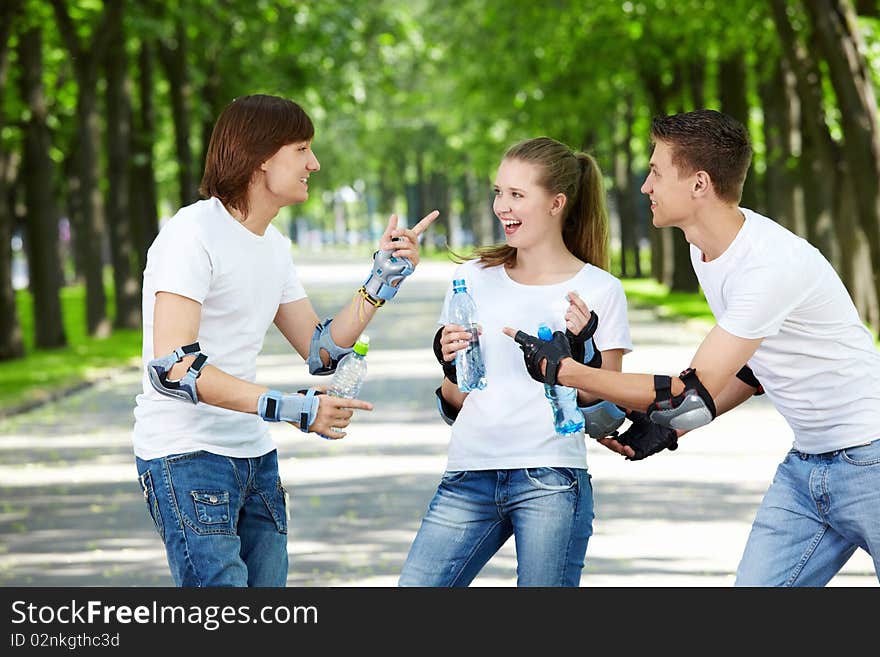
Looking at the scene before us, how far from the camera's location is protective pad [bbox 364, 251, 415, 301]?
498 centimetres

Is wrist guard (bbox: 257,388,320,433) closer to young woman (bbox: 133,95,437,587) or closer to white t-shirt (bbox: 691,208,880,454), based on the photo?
young woman (bbox: 133,95,437,587)

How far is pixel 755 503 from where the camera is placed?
1034 centimetres

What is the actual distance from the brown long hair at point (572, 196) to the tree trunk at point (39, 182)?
20888 mm

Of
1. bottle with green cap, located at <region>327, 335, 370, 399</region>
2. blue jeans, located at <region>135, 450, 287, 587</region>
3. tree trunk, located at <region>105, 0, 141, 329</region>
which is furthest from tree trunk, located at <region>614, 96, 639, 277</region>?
blue jeans, located at <region>135, 450, 287, 587</region>

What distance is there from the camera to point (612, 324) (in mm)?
4742

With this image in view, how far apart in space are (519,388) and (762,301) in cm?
71

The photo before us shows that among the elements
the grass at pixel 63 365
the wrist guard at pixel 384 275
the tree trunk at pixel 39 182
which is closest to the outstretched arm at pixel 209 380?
the wrist guard at pixel 384 275

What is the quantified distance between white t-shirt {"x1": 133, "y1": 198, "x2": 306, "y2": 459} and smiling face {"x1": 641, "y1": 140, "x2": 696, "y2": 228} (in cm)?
105

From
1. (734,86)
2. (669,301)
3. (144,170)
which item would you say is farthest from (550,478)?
(669,301)

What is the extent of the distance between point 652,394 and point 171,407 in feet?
4.06

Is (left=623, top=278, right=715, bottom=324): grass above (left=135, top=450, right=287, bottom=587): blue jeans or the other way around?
the other way around

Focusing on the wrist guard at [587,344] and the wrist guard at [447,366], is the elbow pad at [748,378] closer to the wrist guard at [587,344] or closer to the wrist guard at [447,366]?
the wrist guard at [587,344]
